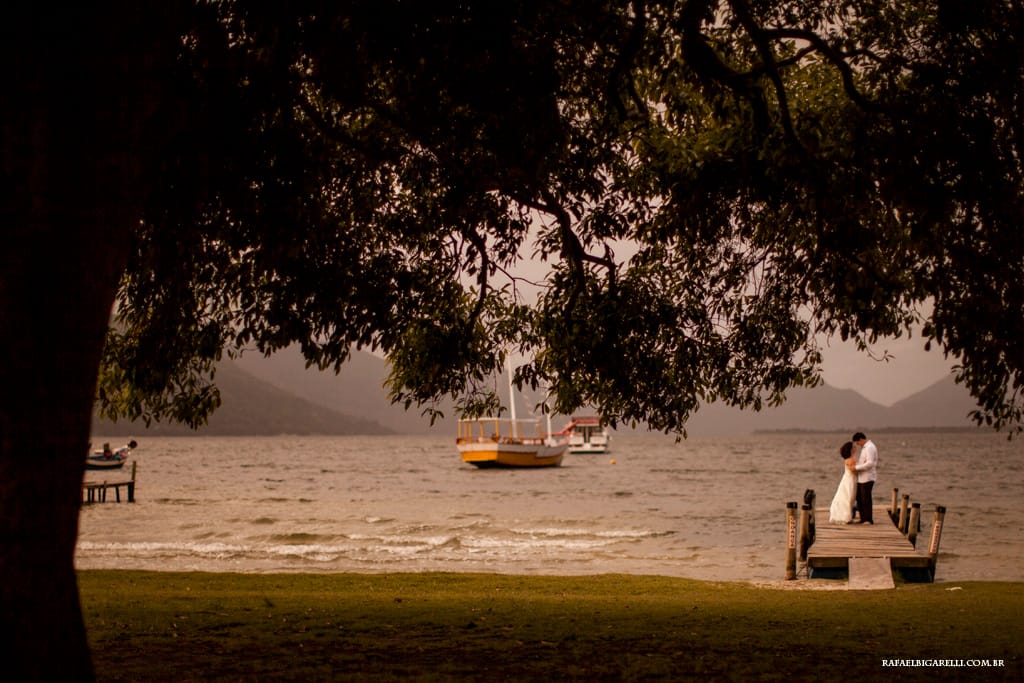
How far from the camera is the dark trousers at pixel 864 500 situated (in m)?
24.0

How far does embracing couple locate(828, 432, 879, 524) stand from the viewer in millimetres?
21914

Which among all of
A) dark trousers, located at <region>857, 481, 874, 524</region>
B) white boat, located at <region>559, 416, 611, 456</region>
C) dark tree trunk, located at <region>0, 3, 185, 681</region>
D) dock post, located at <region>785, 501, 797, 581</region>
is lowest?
white boat, located at <region>559, 416, 611, 456</region>

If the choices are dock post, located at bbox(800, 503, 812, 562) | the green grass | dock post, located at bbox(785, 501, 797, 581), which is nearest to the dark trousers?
dock post, located at bbox(800, 503, 812, 562)

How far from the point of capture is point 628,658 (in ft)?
28.6

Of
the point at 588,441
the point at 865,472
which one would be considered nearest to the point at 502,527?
the point at 865,472

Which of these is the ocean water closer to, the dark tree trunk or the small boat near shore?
the small boat near shore

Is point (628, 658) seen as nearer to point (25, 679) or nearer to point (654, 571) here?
point (25, 679)

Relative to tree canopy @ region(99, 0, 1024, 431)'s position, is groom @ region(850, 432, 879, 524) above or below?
below

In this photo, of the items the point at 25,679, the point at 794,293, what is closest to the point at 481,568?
the point at 794,293

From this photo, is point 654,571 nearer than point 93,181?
No

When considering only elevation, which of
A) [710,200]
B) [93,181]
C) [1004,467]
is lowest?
[1004,467]

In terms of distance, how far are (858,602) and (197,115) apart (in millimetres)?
11855

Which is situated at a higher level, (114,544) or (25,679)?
(25,679)

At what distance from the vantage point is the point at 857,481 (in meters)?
24.4
